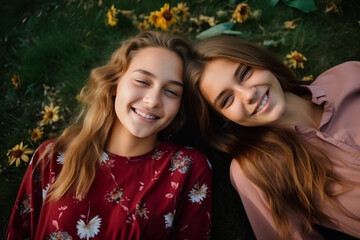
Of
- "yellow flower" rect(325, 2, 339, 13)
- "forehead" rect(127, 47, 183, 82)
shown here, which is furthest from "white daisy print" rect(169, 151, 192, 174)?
"yellow flower" rect(325, 2, 339, 13)

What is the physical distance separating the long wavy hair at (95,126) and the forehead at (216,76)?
137 millimetres

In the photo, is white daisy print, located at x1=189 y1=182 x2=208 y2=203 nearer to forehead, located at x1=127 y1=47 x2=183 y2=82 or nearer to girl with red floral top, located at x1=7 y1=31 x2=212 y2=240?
girl with red floral top, located at x1=7 y1=31 x2=212 y2=240

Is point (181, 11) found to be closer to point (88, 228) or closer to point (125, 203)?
point (125, 203)

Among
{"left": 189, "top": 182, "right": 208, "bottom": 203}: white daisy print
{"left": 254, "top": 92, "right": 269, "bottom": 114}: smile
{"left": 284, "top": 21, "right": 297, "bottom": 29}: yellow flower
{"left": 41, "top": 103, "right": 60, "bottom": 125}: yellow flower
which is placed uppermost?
Answer: {"left": 284, "top": 21, "right": 297, "bottom": 29}: yellow flower

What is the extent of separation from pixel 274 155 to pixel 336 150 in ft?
1.03

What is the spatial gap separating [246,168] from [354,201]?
1.78 ft

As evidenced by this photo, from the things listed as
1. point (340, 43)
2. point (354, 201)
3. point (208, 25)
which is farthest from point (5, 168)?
point (340, 43)

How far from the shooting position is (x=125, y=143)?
1726 millimetres

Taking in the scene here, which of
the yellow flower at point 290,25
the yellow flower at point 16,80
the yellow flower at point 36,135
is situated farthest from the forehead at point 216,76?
the yellow flower at point 16,80

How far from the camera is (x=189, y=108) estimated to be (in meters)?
1.89

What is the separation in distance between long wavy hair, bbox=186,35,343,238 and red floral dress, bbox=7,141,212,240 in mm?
297

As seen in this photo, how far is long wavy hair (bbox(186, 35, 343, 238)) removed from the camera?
1.55m

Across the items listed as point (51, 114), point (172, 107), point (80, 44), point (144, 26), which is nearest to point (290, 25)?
point (144, 26)

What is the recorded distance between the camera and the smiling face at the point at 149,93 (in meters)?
1.58
